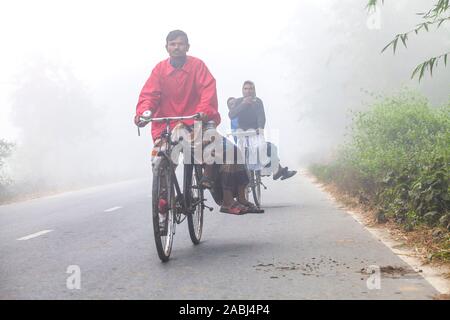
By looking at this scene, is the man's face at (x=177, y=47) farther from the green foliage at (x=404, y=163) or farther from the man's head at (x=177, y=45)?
the green foliage at (x=404, y=163)

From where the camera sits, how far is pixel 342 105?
41000mm

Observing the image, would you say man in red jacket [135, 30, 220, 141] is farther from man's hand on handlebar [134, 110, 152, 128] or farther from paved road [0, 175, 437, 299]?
paved road [0, 175, 437, 299]

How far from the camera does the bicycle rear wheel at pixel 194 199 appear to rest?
6750 mm

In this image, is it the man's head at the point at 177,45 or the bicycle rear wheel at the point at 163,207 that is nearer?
the bicycle rear wheel at the point at 163,207

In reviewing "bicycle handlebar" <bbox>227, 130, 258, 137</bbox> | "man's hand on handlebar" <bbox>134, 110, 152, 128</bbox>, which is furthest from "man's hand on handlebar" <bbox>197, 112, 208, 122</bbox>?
"bicycle handlebar" <bbox>227, 130, 258, 137</bbox>

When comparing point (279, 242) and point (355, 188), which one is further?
point (355, 188)

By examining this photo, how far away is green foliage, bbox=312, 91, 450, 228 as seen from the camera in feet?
24.3

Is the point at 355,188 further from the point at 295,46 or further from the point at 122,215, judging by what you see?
the point at 295,46

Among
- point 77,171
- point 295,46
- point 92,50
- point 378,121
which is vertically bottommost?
point 77,171

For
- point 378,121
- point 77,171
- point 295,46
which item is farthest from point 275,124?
point 378,121

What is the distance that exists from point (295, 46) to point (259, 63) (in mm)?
124010

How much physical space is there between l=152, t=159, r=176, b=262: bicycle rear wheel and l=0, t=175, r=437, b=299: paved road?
192mm

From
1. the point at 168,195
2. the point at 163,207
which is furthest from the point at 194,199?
the point at 163,207

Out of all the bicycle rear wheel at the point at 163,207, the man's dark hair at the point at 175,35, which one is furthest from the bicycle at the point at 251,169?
the bicycle rear wheel at the point at 163,207
